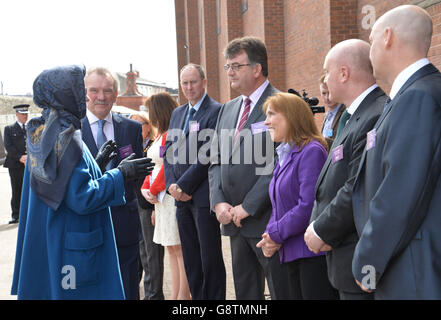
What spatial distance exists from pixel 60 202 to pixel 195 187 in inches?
72.1

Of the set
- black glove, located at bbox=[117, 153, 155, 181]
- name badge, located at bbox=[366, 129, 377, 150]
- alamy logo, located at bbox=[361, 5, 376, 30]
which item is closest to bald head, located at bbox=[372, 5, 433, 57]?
name badge, located at bbox=[366, 129, 377, 150]

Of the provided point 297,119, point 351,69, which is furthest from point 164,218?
point 351,69

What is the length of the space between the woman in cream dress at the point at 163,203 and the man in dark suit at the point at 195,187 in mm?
232

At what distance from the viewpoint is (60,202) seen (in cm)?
224

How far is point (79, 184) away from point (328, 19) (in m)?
6.51

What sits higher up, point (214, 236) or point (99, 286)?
point (99, 286)

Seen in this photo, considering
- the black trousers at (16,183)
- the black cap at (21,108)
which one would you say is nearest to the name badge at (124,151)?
the black trousers at (16,183)

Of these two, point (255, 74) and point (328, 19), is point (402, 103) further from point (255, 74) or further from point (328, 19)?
point (328, 19)

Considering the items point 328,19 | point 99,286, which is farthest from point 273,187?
point 328,19

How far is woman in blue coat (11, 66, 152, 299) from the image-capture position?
2.25 metres

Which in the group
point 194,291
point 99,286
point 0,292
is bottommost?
point 0,292

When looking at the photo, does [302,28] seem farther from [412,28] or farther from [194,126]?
[412,28]
